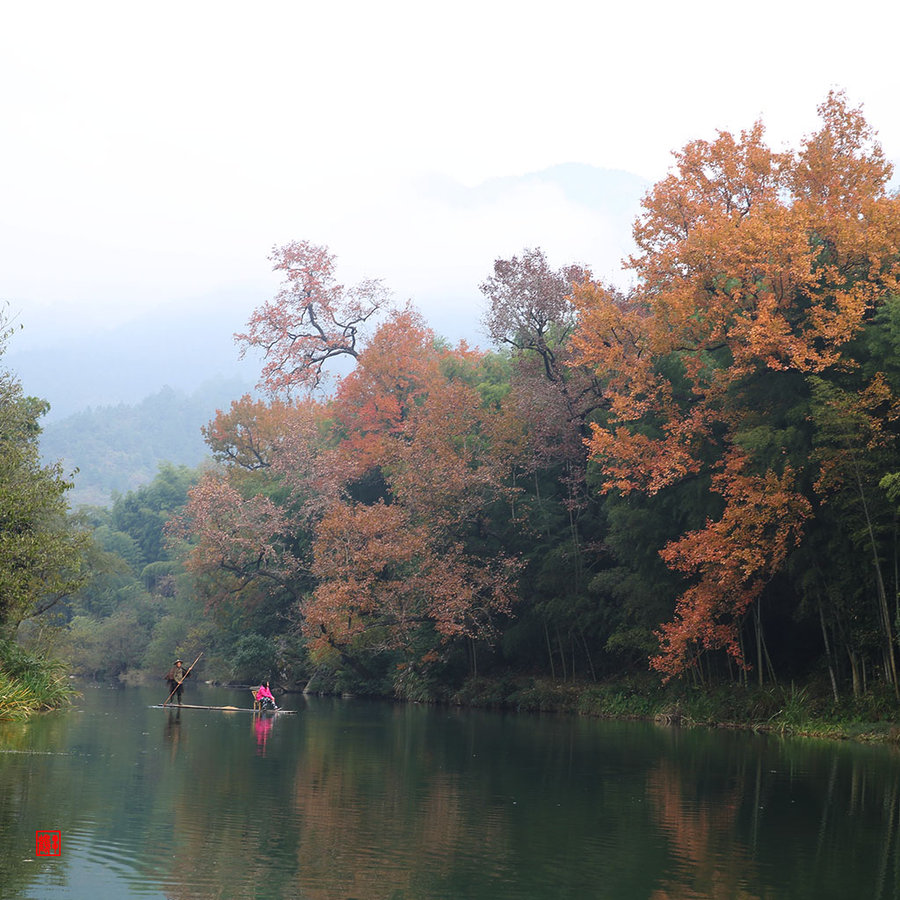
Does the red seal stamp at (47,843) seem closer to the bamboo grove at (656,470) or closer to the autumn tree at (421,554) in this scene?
the bamboo grove at (656,470)

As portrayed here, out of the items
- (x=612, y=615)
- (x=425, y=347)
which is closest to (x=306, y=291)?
(x=425, y=347)

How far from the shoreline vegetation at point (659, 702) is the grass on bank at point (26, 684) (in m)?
0.03

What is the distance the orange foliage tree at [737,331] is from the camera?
83.7 feet

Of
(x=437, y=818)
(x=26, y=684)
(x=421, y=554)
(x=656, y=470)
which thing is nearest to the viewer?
(x=437, y=818)

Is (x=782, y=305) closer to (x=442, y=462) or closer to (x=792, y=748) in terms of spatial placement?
(x=792, y=748)

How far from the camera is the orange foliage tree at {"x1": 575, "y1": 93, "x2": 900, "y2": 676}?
2550cm

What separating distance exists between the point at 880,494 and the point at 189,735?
15860 millimetres

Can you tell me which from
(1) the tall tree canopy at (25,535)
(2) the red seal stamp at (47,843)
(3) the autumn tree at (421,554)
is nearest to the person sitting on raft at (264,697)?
(3) the autumn tree at (421,554)

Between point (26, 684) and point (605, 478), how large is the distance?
17510mm

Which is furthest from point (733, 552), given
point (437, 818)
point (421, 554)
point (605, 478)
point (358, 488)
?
point (358, 488)

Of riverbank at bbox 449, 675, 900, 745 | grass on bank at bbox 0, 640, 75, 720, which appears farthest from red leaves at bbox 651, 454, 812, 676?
grass on bank at bbox 0, 640, 75, 720

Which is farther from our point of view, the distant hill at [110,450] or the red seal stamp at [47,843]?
the distant hill at [110,450]

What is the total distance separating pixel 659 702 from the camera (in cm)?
3156

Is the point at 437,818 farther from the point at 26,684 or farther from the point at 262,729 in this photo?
the point at 26,684
